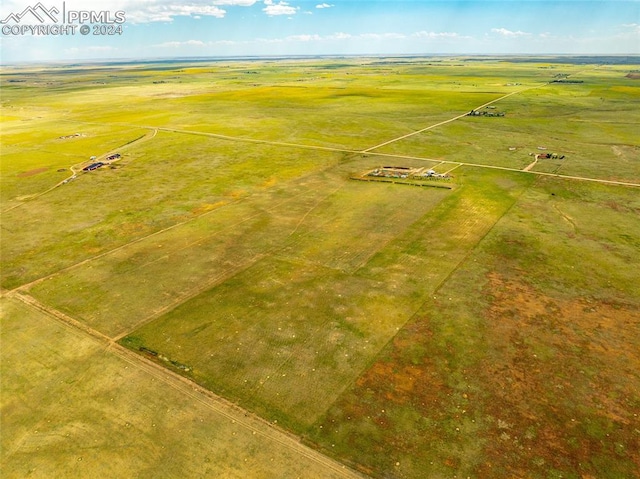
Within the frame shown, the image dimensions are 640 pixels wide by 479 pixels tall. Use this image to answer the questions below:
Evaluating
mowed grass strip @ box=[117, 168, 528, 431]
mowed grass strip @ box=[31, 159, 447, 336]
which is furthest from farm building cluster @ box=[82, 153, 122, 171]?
mowed grass strip @ box=[117, 168, 528, 431]

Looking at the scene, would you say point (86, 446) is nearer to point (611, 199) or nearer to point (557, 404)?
point (557, 404)

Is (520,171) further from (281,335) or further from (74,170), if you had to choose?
(74,170)

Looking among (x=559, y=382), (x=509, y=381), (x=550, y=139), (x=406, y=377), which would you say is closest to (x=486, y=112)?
(x=550, y=139)

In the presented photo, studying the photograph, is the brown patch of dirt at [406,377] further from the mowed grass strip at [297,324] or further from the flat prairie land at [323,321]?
the mowed grass strip at [297,324]

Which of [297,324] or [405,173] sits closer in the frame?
[297,324]


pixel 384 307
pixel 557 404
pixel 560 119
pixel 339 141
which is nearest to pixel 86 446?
pixel 384 307

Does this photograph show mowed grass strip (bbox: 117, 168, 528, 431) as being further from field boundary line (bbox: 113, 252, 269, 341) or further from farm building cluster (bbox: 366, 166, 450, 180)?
farm building cluster (bbox: 366, 166, 450, 180)
